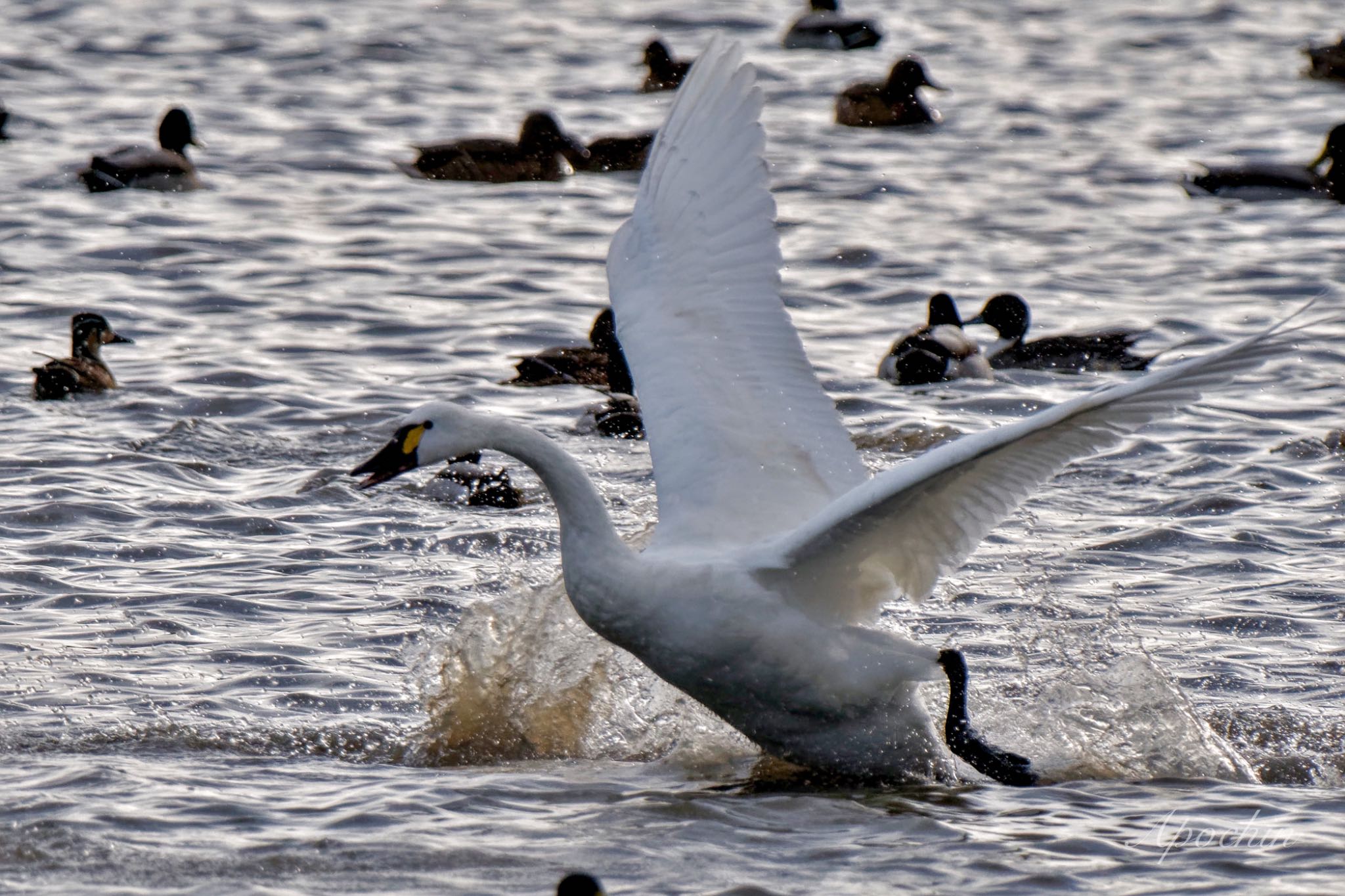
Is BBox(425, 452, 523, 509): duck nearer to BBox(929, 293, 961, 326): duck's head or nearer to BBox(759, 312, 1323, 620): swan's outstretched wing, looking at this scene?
BBox(759, 312, 1323, 620): swan's outstretched wing

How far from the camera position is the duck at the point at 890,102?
19.4 meters

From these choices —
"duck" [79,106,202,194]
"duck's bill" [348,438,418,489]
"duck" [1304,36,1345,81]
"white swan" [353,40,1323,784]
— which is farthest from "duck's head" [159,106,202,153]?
"duck's bill" [348,438,418,489]

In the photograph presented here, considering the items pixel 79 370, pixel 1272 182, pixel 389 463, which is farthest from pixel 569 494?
pixel 1272 182

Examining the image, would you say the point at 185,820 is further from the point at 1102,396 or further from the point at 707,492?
the point at 1102,396

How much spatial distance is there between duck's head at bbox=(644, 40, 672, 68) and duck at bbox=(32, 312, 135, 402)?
9823mm

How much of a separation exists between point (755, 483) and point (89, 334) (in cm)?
626

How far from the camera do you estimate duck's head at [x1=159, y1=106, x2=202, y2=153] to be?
17391 millimetres

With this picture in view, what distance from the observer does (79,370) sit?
38.1 ft

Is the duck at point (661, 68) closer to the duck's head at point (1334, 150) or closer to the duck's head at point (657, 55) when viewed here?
the duck's head at point (657, 55)

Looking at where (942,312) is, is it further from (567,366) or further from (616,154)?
(616,154)

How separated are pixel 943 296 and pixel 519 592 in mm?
Result: 6447

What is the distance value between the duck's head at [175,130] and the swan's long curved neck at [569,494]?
451 inches

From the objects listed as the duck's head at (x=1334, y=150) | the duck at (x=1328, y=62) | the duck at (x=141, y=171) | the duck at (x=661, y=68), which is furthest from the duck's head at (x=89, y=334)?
the duck at (x=1328, y=62)

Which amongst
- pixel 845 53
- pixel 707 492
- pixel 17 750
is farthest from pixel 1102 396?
pixel 845 53
